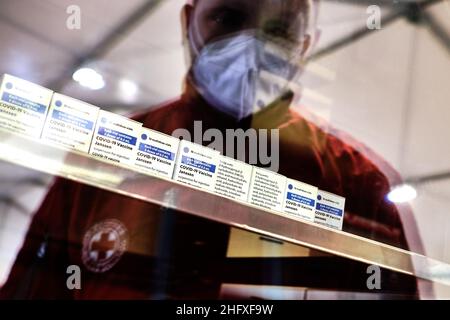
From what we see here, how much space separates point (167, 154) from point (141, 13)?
1.32ft

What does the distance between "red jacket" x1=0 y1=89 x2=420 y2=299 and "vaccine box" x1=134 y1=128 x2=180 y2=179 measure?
54mm

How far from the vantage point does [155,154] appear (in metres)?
0.95

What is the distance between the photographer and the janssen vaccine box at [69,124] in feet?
2.85

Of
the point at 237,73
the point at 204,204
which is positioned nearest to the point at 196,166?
the point at 204,204

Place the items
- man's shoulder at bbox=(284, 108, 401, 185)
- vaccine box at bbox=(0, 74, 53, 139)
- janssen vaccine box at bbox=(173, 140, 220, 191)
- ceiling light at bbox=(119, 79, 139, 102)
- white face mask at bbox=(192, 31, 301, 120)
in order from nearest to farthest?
vaccine box at bbox=(0, 74, 53, 139) < janssen vaccine box at bbox=(173, 140, 220, 191) < ceiling light at bbox=(119, 79, 139, 102) < white face mask at bbox=(192, 31, 301, 120) < man's shoulder at bbox=(284, 108, 401, 185)

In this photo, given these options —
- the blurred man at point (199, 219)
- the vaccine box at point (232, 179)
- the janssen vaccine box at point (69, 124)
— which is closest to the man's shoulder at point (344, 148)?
the blurred man at point (199, 219)

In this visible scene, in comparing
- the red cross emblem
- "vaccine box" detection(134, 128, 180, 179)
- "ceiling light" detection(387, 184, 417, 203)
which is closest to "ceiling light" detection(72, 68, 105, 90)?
"vaccine box" detection(134, 128, 180, 179)

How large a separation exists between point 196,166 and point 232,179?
79 millimetres

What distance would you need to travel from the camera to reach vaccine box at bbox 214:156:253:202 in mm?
992

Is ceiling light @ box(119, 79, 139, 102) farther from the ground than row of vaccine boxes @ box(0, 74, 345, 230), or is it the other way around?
ceiling light @ box(119, 79, 139, 102)

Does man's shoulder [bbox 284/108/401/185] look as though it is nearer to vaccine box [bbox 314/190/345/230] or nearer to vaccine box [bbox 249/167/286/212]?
vaccine box [bbox 314/190/345/230]

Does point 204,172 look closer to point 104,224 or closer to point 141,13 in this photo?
point 104,224

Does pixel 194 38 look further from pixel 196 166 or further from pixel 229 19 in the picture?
pixel 196 166

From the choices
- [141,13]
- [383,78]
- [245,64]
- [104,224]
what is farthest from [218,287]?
[383,78]
